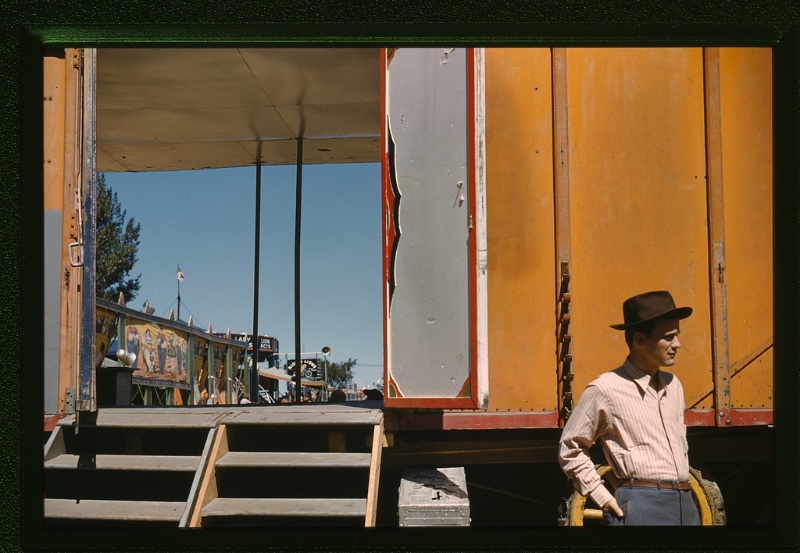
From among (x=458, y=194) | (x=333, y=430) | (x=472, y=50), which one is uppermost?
(x=472, y=50)

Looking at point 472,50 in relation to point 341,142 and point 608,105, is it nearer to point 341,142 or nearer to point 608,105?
point 608,105

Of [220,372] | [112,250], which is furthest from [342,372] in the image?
[220,372]

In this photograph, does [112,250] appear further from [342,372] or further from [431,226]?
[342,372]

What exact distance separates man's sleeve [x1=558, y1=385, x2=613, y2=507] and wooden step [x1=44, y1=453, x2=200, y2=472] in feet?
7.16

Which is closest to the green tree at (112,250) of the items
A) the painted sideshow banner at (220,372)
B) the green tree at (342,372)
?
the painted sideshow banner at (220,372)

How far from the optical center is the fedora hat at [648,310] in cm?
411

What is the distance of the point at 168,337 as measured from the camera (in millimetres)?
9883

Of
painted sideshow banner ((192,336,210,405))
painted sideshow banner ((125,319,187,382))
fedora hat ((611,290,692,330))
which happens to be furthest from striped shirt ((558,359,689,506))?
painted sideshow banner ((192,336,210,405))

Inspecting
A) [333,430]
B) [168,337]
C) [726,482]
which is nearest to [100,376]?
[168,337]

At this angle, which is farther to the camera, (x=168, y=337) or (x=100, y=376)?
(x=168, y=337)

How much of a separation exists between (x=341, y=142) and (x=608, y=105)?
13.6 ft

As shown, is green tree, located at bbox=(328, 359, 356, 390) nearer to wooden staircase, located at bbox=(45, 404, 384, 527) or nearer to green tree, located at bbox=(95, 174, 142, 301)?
green tree, located at bbox=(95, 174, 142, 301)

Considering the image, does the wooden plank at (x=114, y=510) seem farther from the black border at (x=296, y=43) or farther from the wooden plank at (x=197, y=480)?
the black border at (x=296, y=43)

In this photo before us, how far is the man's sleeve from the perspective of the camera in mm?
3836
